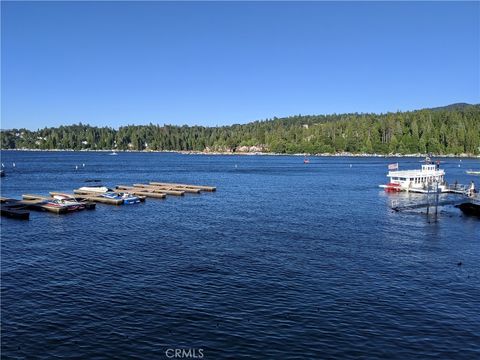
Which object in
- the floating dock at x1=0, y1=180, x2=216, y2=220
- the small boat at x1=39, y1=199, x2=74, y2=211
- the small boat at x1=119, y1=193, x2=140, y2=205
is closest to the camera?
the floating dock at x1=0, y1=180, x2=216, y2=220

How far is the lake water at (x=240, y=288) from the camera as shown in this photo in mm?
25719

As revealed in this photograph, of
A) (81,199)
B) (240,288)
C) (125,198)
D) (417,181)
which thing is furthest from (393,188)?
→ (240,288)

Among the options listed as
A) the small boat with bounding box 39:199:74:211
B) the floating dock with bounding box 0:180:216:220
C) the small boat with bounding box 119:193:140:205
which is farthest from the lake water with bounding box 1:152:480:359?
the small boat with bounding box 119:193:140:205

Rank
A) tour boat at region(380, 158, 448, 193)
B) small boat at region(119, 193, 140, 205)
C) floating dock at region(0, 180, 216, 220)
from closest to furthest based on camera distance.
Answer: floating dock at region(0, 180, 216, 220) < small boat at region(119, 193, 140, 205) < tour boat at region(380, 158, 448, 193)

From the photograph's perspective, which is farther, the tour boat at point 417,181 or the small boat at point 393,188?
the small boat at point 393,188

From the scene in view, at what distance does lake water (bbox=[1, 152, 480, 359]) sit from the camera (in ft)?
84.4

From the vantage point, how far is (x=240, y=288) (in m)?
34.1

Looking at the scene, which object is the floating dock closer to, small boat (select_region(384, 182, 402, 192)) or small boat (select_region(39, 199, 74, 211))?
small boat (select_region(39, 199, 74, 211))

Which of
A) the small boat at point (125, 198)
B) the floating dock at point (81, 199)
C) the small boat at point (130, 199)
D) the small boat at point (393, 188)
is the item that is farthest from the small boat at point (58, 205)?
the small boat at point (393, 188)

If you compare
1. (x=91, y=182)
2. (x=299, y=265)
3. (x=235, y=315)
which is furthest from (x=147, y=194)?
(x=235, y=315)

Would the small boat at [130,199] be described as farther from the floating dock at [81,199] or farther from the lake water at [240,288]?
the lake water at [240,288]

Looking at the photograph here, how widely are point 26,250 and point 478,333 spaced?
1534 inches

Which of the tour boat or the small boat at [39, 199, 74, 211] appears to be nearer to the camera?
the small boat at [39, 199, 74, 211]

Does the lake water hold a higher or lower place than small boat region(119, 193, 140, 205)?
lower
